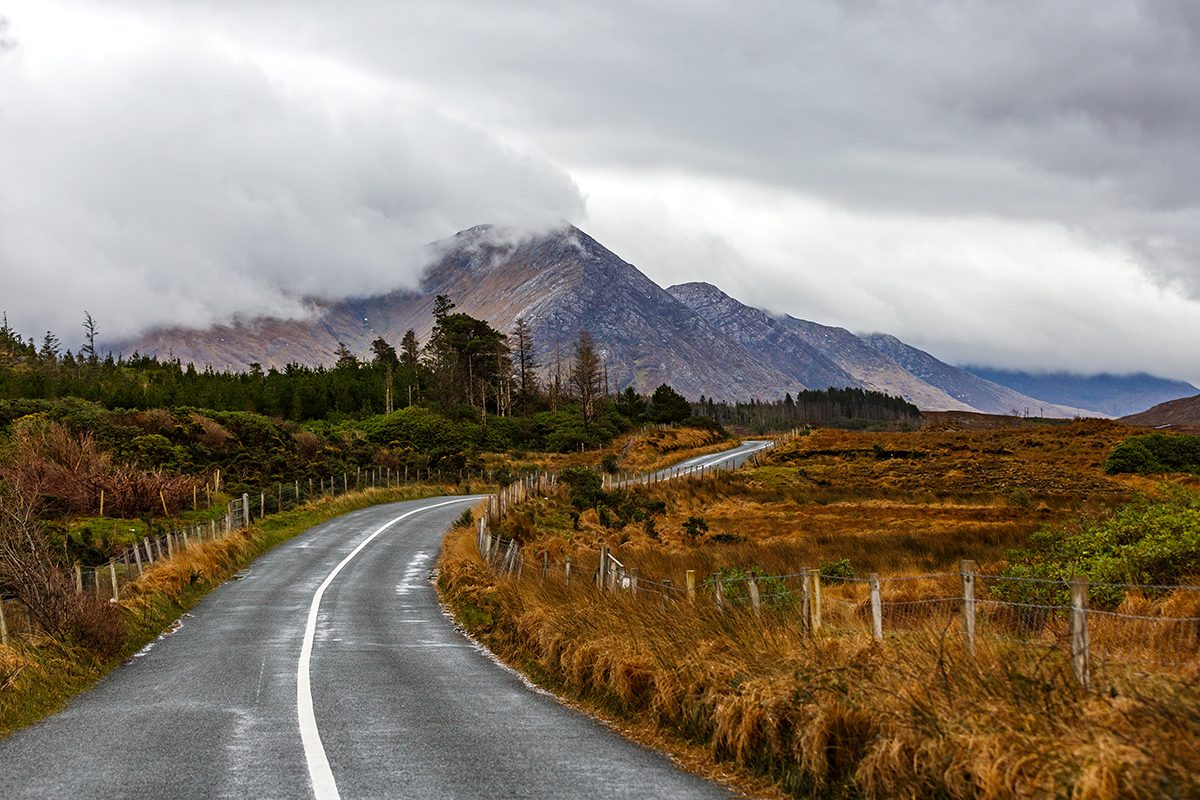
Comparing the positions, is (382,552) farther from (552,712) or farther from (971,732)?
(971,732)

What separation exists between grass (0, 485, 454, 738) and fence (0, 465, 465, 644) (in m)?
0.56

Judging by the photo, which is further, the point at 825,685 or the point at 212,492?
the point at 212,492

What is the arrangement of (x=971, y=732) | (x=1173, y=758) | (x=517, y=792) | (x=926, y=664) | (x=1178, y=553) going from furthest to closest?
1. (x=1178, y=553)
2. (x=926, y=664)
3. (x=517, y=792)
4. (x=971, y=732)
5. (x=1173, y=758)

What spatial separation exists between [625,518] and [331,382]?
257 ft

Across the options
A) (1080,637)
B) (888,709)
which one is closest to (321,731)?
(888,709)

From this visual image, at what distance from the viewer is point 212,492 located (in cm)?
4975

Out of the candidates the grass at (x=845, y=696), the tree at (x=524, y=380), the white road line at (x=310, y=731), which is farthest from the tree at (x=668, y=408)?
the white road line at (x=310, y=731)

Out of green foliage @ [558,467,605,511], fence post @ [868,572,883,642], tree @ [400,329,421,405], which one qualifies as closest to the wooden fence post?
fence post @ [868,572,883,642]

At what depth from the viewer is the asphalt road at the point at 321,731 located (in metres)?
8.02

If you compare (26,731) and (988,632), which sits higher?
(988,632)

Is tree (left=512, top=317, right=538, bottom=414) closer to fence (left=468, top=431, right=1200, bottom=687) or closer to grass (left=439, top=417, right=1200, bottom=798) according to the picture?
fence (left=468, top=431, right=1200, bottom=687)

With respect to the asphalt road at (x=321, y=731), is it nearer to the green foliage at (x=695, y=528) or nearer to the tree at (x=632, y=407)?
the green foliage at (x=695, y=528)

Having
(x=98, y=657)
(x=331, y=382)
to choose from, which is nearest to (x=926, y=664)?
(x=98, y=657)

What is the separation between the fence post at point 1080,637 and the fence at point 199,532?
14.0 metres
